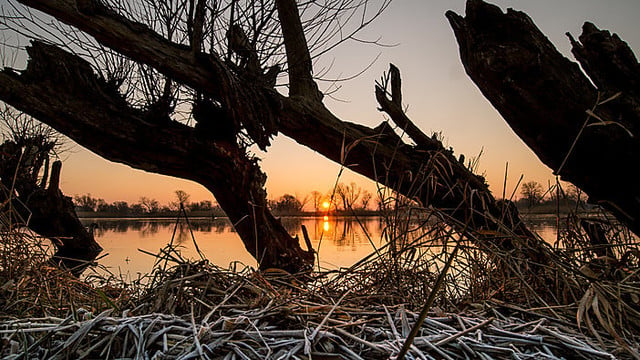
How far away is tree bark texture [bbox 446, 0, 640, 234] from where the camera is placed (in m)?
1.53

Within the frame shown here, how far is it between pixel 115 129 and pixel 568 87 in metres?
2.36

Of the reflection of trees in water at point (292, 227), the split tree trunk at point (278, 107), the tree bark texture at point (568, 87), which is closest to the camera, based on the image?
the tree bark texture at point (568, 87)

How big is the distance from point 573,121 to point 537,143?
156 mm

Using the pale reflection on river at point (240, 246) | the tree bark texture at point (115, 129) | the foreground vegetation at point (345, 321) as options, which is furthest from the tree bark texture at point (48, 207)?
the foreground vegetation at point (345, 321)

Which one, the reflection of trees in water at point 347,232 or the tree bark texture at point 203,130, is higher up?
the tree bark texture at point 203,130

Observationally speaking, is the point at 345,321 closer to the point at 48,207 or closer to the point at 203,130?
the point at 203,130

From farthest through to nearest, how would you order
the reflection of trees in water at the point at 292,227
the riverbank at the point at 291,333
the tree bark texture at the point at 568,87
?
the reflection of trees in water at the point at 292,227 → the tree bark texture at the point at 568,87 → the riverbank at the point at 291,333

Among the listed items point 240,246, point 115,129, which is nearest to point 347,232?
point 240,246

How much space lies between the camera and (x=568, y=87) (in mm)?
1554

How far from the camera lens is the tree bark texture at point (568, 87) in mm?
1526

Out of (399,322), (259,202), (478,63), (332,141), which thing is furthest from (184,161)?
(399,322)

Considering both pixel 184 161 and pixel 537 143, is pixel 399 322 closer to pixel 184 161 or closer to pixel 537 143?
pixel 537 143

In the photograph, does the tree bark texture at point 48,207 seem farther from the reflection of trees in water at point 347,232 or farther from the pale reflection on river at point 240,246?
the reflection of trees in water at point 347,232

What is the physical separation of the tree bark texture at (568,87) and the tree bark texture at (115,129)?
1215 mm
